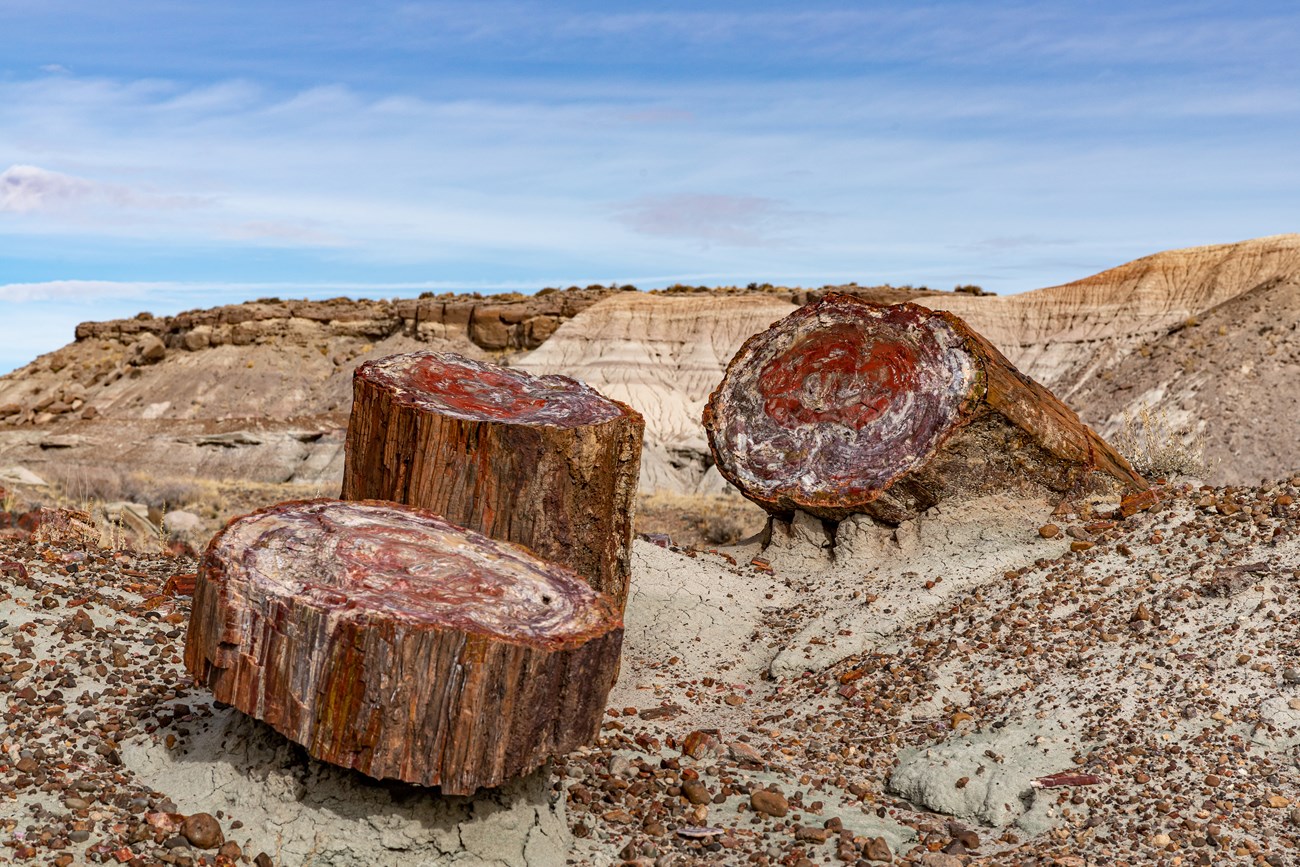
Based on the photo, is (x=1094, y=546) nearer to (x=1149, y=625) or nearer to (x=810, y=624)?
(x=1149, y=625)

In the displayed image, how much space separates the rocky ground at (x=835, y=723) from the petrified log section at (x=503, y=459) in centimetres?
124

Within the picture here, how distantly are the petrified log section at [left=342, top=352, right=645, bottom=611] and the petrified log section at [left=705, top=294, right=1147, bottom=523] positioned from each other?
3098 millimetres

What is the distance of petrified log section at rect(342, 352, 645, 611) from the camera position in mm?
6883

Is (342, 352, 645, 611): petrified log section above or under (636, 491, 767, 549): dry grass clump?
above

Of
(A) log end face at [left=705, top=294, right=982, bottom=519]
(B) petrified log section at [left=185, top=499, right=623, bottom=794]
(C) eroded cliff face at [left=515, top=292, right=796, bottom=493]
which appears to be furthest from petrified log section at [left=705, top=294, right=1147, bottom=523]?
(C) eroded cliff face at [left=515, top=292, right=796, bottom=493]

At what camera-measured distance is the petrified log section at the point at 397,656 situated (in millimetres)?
4801

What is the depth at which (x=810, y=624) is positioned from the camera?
9.37m

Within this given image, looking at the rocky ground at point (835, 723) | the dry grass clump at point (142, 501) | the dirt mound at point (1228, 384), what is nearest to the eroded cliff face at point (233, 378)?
the dry grass clump at point (142, 501)

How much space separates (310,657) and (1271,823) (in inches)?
176

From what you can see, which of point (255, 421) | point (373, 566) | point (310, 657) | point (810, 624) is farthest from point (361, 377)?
point (255, 421)

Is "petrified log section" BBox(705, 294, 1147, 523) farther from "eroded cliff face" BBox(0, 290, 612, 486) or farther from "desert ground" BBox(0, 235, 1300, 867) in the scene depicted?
"eroded cliff face" BBox(0, 290, 612, 486)

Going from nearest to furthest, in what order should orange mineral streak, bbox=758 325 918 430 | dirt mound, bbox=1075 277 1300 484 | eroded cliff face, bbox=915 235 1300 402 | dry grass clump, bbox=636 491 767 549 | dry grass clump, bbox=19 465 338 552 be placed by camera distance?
orange mineral streak, bbox=758 325 918 430, dry grass clump, bbox=19 465 338 552, dry grass clump, bbox=636 491 767 549, dirt mound, bbox=1075 277 1300 484, eroded cliff face, bbox=915 235 1300 402

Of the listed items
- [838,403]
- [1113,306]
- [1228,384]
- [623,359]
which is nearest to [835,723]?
[838,403]

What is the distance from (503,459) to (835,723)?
274 cm
